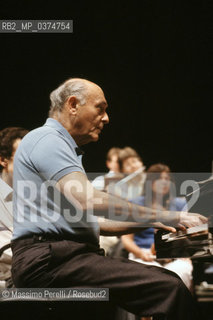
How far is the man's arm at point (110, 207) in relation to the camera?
66.7 inches

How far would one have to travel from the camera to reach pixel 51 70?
377 cm

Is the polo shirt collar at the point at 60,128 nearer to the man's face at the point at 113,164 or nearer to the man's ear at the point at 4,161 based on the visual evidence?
the man's ear at the point at 4,161

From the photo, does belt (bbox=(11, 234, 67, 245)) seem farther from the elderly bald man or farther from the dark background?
the dark background

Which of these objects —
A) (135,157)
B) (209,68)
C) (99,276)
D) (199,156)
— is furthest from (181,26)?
(99,276)

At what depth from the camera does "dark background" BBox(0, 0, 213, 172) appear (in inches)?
142

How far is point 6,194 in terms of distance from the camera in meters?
2.52

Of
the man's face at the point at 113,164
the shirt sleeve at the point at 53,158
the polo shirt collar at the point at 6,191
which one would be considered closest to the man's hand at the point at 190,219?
the shirt sleeve at the point at 53,158

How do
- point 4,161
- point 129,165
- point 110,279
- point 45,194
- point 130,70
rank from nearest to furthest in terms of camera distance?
point 110,279, point 45,194, point 4,161, point 129,165, point 130,70

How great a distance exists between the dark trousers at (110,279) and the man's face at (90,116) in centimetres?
56

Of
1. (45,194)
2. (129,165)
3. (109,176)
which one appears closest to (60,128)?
(45,194)

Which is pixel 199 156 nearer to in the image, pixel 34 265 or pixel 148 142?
pixel 148 142

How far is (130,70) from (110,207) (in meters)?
2.82

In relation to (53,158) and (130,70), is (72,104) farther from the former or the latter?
(130,70)

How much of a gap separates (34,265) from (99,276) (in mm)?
269
